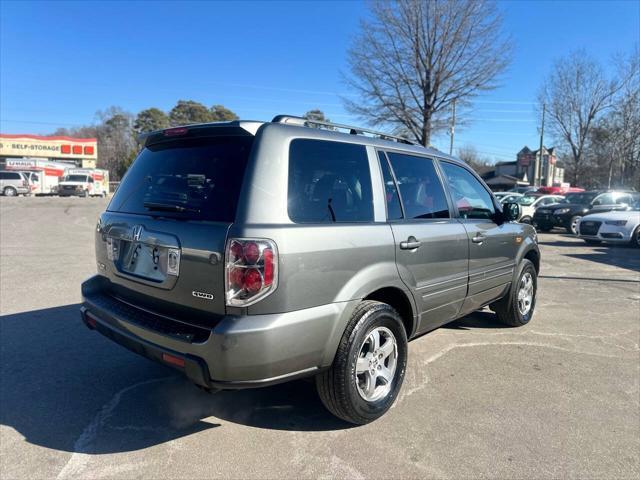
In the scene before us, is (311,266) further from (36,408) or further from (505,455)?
(36,408)

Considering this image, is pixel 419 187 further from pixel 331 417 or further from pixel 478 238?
pixel 331 417

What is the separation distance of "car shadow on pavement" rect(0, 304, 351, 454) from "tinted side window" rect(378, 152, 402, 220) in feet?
4.97

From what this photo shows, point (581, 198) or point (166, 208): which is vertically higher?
point (581, 198)

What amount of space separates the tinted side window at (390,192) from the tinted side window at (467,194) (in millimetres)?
949

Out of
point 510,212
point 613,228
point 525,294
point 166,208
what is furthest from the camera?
point 613,228

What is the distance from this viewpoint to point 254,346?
2.34 meters

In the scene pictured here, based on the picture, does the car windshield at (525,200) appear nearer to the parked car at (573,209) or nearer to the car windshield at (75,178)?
the parked car at (573,209)

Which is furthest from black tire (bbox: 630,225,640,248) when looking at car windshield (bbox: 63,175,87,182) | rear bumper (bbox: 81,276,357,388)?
car windshield (bbox: 63,175,87,182)

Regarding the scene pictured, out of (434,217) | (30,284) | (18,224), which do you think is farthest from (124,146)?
(434,217)

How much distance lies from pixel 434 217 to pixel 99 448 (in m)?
2.88

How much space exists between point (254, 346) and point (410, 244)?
4.74 ft

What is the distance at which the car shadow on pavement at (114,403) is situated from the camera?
112 inches

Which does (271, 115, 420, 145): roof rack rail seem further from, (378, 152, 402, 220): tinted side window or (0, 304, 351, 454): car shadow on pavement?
(0, 304, 351, 454): car shadow on pavement

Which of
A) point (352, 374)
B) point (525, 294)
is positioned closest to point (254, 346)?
point (352, 374)
